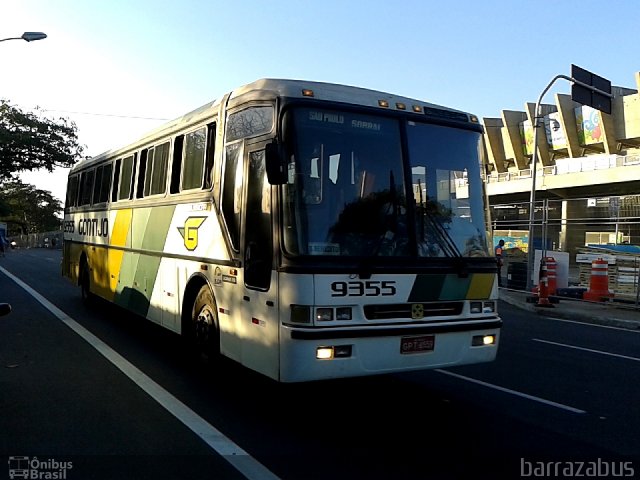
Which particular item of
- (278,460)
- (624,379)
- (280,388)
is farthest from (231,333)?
(624,379)

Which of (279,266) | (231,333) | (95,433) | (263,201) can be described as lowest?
(95,433)

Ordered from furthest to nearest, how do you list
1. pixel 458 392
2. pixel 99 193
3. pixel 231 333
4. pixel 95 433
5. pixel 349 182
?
pixel 99 193 < pixel 458 392 < pixel 231 333 < pixel 349 182 < pixel 95 433

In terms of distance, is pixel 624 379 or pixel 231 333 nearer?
pixel 231 333

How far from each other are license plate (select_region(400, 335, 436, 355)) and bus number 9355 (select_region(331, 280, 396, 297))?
47 cm

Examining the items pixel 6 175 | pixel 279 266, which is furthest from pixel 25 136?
pixel 279 266

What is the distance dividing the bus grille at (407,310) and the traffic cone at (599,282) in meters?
12.2

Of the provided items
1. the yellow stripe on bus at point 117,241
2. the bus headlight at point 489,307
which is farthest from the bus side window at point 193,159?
the bus headlight at point 489,307

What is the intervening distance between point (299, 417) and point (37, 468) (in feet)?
7.48

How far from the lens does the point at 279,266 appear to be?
5324 mm

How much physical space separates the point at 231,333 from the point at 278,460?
1872 mm

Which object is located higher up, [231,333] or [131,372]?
[231,333]

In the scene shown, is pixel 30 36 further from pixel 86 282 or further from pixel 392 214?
pixel 392 214

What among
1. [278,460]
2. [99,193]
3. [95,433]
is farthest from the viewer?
[99,193]

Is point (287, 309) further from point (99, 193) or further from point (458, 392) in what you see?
point (99, 193)
